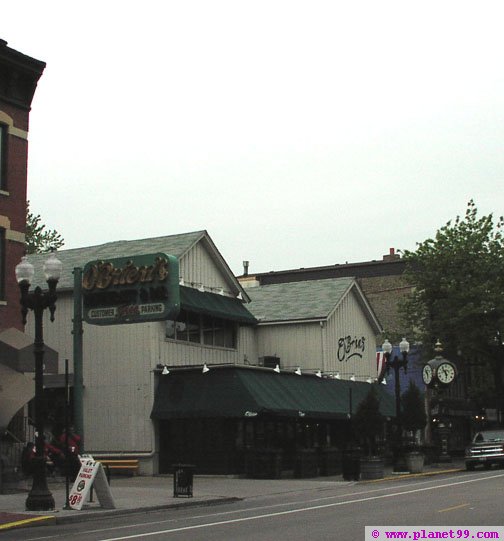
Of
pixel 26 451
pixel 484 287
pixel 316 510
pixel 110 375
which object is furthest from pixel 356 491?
pixel 484 287

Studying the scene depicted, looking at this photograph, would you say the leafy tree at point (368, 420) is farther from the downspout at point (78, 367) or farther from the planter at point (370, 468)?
the downspout at point (78, 367)

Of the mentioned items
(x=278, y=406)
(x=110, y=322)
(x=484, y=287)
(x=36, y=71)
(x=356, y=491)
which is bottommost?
(x=356, y=491)

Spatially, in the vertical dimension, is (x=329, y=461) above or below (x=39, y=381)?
below

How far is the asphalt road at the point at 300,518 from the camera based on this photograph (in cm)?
1575

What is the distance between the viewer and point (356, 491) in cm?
2766

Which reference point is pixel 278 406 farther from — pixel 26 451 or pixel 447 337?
pixel 447 337

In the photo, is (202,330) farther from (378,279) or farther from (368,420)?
(378,279)

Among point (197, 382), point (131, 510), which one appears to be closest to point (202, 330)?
point (197, 382)

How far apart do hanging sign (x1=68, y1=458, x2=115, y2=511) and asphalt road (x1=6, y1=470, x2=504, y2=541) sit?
93cm

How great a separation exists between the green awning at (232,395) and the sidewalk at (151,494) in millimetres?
2376

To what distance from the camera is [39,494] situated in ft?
68.6

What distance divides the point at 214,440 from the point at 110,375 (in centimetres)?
474

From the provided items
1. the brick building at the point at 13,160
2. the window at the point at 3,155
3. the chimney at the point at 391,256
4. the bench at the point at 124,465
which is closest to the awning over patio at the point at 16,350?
the brick building at the point at 13,160

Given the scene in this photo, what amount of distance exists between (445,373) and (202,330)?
1313 centimetres
